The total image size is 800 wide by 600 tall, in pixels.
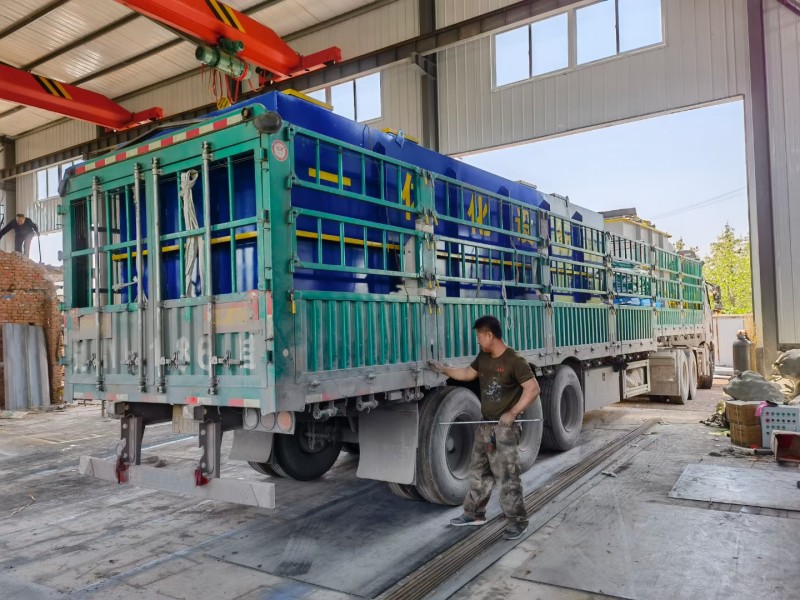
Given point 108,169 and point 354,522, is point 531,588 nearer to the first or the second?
point 354,522

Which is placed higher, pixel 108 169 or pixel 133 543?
pixel 108 169

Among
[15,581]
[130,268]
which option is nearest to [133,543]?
[15,581]

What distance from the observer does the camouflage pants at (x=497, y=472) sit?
4473mm

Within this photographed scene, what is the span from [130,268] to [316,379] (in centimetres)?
186

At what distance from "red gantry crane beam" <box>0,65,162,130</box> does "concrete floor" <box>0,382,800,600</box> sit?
28.4ft

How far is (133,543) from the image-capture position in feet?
14.9

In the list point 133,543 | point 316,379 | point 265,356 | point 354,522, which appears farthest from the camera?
point 354,522

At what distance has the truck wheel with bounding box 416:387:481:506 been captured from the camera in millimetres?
4832

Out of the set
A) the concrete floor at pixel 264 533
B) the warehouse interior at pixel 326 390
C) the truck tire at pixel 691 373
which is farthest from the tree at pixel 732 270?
the concrete floor at pixel 264 533

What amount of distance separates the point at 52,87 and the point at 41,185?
13.7 metres

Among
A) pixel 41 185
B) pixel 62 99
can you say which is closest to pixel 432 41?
pixel 62 99

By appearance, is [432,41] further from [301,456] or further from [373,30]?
[301,456]

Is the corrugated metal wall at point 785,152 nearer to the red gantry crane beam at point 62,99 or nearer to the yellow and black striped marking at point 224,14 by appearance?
the yellow and black striped marking at point 224,14

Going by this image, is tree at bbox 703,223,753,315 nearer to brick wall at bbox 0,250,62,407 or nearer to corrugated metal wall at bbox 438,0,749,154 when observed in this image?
corrugated metal wall at bbox 438,0,749,154
